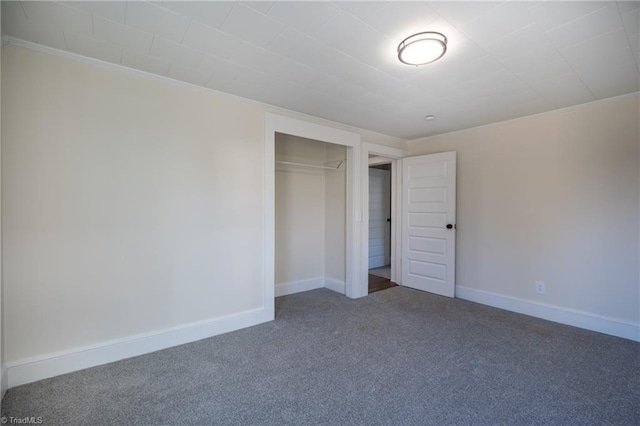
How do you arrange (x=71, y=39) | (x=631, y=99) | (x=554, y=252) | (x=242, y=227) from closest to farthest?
(x=71, y=39), (x=631, y=99), (x=242, y=227), (x=554, y=252)

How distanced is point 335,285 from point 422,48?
345 cm

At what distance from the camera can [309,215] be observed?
465cm

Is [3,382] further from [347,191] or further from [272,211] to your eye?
[347,191]

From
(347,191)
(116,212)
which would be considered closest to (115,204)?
(116,212)

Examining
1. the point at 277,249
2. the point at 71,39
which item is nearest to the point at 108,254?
the point at 71,39

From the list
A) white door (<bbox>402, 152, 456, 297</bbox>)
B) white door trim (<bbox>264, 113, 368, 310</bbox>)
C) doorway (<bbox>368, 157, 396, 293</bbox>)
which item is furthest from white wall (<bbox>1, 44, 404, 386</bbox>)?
doorway (<bbox>368, 157, 396, 293</bbox>)

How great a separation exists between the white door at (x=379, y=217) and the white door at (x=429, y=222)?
5.70 feet

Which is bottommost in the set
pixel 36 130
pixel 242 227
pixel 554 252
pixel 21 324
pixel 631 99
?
pixel 21 324

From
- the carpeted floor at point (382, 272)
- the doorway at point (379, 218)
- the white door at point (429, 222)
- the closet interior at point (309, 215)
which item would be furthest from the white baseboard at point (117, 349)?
the doorway at point (379, 218)

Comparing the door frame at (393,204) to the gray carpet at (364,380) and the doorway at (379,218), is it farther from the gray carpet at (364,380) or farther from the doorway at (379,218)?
the doorway at (379,218)

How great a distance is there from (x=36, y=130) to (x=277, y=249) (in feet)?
9.39

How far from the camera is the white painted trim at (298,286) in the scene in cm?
434

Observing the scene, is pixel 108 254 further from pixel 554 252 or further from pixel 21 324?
pixel 554 252

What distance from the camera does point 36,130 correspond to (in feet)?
7.04
